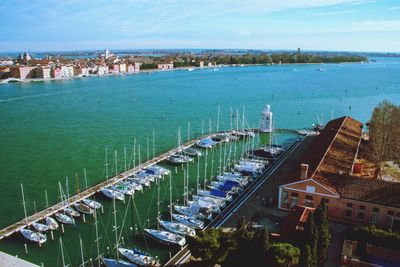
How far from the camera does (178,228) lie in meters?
21.2

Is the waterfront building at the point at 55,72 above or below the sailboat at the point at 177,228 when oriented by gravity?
above

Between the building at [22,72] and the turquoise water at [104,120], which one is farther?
the building at [22,72]

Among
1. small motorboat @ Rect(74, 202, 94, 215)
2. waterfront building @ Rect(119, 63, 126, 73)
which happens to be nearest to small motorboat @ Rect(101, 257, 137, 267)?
small motorboat @ Rect(74, 202, 94, 215)

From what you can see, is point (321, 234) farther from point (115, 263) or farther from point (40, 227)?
point (40, 227)

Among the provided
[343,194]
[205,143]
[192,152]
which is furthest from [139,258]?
[205,143]

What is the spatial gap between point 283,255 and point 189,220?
891 cm

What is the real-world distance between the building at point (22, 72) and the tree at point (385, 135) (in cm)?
11341

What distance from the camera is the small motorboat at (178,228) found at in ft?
68.3

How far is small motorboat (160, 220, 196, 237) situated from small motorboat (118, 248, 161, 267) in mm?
2626

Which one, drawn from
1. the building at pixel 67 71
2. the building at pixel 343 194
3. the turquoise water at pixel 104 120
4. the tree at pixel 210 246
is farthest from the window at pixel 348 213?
the building at pixel 67 71

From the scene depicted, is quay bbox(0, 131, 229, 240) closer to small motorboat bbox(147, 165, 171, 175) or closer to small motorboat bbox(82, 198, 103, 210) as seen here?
small motorboat bbox(82, 198, 103, 210)

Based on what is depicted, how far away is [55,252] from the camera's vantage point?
1991 centimetres

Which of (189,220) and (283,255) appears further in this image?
(189,220)

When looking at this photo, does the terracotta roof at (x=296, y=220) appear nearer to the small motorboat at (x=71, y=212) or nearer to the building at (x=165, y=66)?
the small motorboat at (x=71, y=212)
